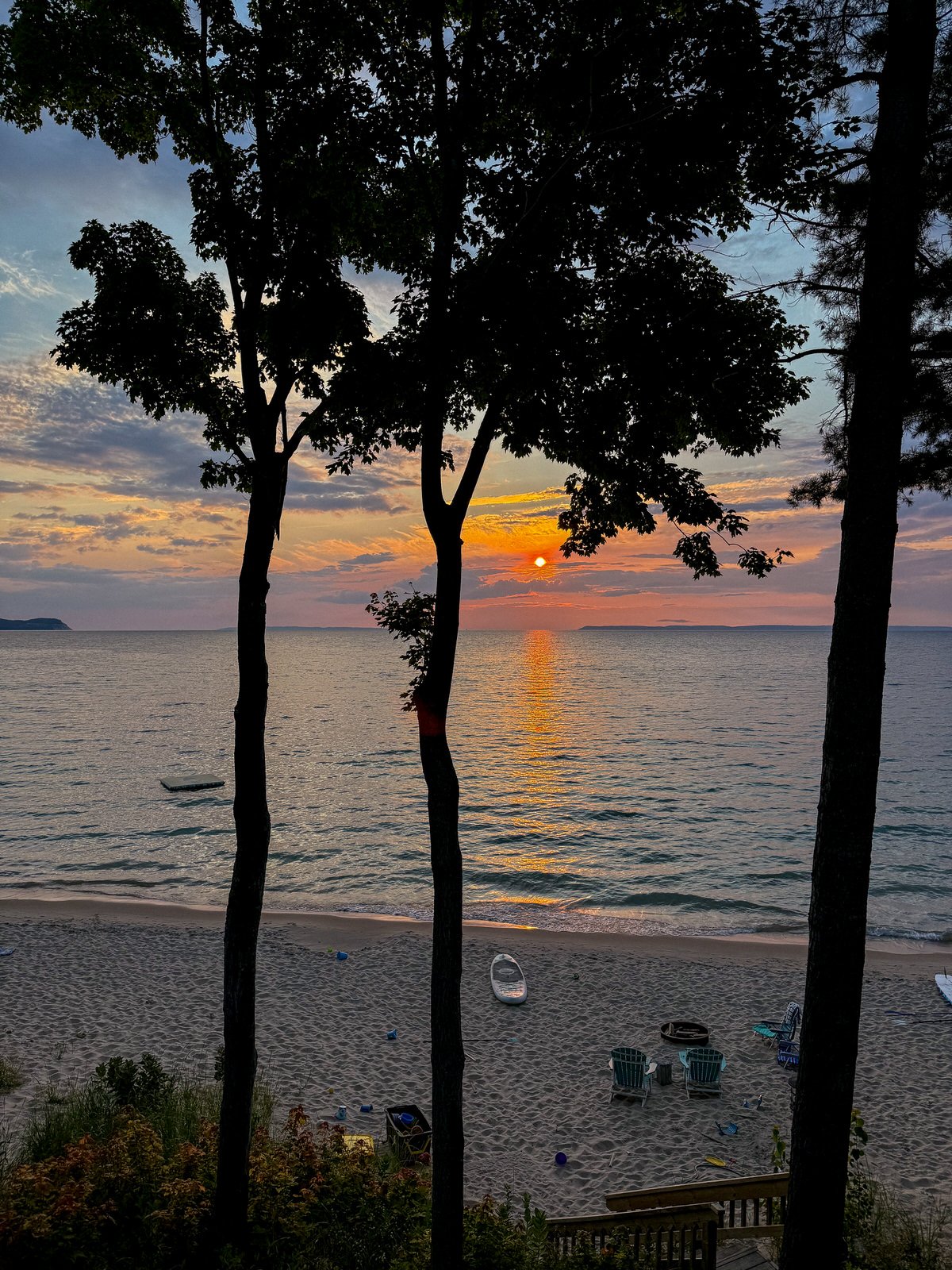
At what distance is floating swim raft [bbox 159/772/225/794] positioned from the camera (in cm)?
4778

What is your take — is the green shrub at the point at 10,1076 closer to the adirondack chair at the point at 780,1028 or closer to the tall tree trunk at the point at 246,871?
the tall tree trunk at the point at 246,871

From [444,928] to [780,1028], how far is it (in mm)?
12338

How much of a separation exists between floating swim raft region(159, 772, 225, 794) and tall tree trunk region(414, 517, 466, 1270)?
4412cm

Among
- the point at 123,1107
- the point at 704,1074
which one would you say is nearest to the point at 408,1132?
the point at 123,1107

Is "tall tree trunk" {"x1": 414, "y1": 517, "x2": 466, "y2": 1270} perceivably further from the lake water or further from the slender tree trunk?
the lake water

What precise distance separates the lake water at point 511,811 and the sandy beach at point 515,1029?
405cm

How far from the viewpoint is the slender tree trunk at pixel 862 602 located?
5.67 meters

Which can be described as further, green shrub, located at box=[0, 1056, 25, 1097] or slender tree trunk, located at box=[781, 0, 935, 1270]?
green shrub, located at box=[0, 1056, 25, 1097]

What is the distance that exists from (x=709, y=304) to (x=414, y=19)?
336cm

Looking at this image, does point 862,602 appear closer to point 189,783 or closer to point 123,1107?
point 123,1107

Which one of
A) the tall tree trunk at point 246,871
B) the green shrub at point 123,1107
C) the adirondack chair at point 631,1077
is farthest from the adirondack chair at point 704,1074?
the tall tree trunk at point 246,871

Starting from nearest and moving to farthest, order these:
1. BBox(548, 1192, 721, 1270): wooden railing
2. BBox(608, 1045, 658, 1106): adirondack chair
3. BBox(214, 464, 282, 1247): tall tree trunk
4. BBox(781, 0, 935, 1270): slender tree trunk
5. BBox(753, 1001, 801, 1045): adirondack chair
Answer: BBox(781, 0, 935, 1270): slender tree trunk → BBox(214, 464, 282, 1247): tall tree trunk → BBox(548, 1192, 721, 1270): wooden railing → BBox(608, 1045, 658, 1106): adirondack chair → BBox(753, 1001, 801, 1045): adirondack chair

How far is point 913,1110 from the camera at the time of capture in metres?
13.7

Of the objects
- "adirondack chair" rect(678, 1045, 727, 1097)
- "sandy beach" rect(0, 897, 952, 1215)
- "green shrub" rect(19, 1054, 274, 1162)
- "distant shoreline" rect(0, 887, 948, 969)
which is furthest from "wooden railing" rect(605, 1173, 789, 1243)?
"distant shoreline" rect(0, 887, 948, 969)
